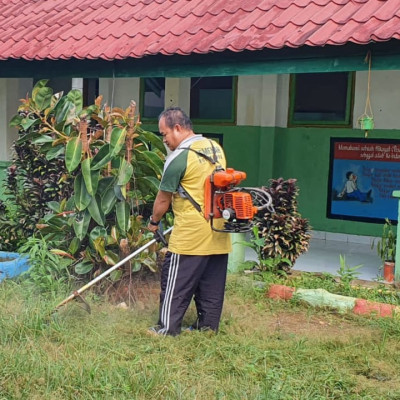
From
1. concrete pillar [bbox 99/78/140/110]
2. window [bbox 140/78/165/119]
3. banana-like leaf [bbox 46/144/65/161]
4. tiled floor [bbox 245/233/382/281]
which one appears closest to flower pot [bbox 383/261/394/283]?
tiled floor [bbox 245/233/382/281]

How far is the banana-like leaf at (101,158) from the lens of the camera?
5.44m

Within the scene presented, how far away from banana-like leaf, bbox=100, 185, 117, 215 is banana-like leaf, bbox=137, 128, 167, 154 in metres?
0.55

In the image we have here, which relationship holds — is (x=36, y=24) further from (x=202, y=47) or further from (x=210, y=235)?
(x=210, y=235)

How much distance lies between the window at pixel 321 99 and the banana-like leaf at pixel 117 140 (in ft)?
12.5

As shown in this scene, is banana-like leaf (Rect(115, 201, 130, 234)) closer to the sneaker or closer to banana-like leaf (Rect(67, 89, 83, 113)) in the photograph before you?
the sneaker

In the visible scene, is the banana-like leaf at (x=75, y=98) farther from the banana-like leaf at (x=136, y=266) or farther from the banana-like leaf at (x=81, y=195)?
the banana-like leaf at (x=136, y=266)

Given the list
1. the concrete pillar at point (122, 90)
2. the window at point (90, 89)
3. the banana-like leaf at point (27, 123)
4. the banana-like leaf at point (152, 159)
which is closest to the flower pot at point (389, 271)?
the banana-like leaf at point (152, 159)

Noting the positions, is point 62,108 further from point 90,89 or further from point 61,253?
point 90,89

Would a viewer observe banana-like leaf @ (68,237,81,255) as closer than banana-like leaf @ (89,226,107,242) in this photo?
No

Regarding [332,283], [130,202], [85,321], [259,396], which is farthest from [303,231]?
[259,396]

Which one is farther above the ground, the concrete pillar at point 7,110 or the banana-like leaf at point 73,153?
the concrete pillar at point 7,110

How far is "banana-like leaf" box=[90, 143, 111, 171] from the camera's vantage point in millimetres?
5441

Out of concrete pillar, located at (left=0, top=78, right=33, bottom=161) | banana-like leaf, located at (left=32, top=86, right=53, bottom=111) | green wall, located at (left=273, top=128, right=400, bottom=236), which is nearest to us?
banana-like leaf, located at (left=32, top=86, right=53, bottom=111)

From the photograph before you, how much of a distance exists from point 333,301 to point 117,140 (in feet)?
7.80
